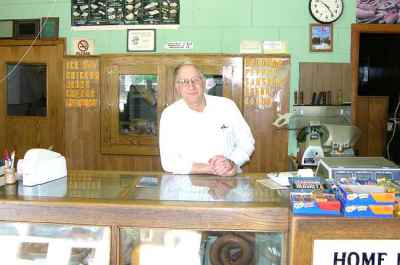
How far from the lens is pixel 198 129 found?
2.65 m

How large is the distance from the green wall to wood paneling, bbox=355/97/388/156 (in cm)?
182

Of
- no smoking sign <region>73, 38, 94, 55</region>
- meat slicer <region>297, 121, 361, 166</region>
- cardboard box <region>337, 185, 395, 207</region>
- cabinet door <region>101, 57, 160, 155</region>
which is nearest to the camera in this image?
cardboard box <region>337, 185, 395, 207</region>

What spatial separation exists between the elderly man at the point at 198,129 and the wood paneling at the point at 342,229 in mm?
1020

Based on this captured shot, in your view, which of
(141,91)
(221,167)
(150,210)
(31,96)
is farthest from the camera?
(31,96)

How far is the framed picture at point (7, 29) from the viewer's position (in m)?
4.68

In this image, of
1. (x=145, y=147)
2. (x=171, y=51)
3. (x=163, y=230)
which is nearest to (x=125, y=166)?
(x=145, y=147)

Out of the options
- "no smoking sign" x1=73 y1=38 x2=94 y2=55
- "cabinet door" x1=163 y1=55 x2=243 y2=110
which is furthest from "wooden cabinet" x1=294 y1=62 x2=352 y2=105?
"no smoking sign" x1=73 y1=38 x2=94 y2=55

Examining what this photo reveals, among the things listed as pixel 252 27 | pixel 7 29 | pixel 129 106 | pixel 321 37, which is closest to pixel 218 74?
pixel 252 27

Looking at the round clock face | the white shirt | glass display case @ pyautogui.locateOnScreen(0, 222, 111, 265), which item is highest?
the round clock face

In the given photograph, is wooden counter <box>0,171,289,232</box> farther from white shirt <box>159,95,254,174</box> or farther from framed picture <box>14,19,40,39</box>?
framed picture <box>14,19,40,39</box>

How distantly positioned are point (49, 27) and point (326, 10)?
2907 millimetres

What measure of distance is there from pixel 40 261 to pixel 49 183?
1.14ft

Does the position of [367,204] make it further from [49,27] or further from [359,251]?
[49,27]

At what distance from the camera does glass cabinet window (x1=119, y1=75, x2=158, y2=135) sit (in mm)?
4430
